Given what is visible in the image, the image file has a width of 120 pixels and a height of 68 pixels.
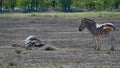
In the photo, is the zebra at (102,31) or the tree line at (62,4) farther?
the tree line at (62,4)

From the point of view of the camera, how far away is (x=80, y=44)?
30.4 metres

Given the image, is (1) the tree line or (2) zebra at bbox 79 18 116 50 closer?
(2) zebra at bbox 79 18 116 50

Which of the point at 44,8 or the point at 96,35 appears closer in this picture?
the point at 96,35

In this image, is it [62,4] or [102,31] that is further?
[62,4]

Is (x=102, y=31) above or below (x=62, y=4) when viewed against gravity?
above

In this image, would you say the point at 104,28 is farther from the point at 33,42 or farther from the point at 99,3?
the point at 99,3

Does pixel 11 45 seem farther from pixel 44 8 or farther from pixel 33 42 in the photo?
pixel 44 8

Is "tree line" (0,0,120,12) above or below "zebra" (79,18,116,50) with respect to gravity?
below

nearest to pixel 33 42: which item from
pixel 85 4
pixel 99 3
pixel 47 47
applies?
pixel 47 47

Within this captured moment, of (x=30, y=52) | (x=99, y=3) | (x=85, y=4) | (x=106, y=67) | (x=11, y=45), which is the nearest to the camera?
(x=106, y=67)

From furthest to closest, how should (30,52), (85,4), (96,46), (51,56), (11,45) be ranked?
(85,4) < (11,45) < (96,46) < (30,52) < (51,56)

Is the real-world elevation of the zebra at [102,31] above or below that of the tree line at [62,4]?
above

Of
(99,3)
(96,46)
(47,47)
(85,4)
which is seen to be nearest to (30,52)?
(47,47)

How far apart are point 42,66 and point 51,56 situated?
4.17 metres
